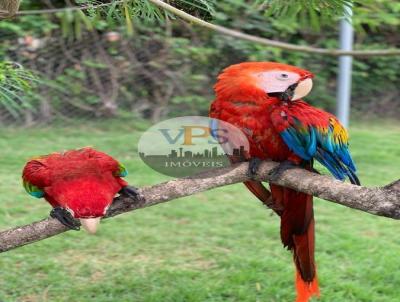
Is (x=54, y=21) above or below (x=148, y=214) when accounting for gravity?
above

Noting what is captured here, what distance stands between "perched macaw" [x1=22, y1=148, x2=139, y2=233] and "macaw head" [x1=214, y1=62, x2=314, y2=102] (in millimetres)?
360

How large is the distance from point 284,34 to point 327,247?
2870 millimetres

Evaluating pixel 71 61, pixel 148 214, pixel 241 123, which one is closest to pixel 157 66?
pixel 71 61

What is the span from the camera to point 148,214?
2945 millimetres

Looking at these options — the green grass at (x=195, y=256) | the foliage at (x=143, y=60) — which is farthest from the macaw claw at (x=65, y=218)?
the foliage at (x=143, y=60)

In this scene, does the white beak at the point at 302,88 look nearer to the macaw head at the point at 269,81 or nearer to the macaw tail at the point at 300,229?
the macaw head at the point at 269,81

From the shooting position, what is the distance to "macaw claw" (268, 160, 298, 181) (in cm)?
144

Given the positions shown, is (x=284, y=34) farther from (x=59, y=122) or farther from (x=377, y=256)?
(x=377, y=256)

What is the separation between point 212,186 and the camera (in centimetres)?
139

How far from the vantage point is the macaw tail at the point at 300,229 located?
1.58m

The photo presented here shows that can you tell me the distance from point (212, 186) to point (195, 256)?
1087 mm

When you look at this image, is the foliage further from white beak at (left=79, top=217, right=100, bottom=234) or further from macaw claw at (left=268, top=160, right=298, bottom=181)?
white beak at (left=79, top=217, right=100, bottom=234)

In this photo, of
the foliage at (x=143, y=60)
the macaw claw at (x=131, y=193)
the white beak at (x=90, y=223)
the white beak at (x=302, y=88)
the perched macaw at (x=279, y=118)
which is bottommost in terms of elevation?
the foliage at (x=143, y=60)

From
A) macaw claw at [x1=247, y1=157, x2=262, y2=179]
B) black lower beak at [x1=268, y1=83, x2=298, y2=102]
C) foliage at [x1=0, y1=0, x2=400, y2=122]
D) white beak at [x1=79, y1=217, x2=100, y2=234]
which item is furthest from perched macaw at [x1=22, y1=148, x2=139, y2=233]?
foliage at [x1=0, y1=0, x2=400, y2=122]
